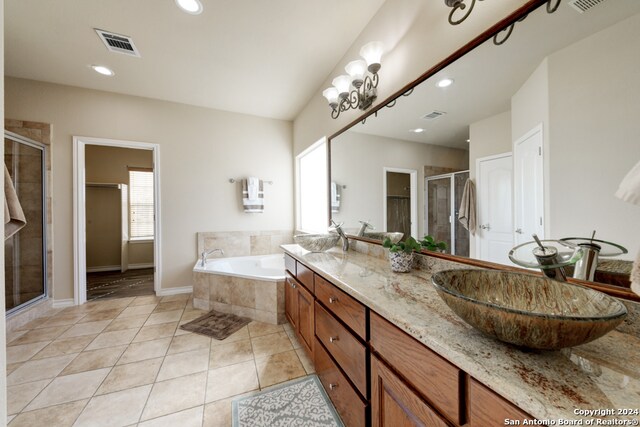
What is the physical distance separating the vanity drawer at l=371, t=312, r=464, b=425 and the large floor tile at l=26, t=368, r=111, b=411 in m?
1.95

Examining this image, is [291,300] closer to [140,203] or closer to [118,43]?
[118,43]

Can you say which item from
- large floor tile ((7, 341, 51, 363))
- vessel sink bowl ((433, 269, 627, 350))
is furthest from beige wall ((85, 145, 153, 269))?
vessel sink bowl ((433, 269, 627, 350))

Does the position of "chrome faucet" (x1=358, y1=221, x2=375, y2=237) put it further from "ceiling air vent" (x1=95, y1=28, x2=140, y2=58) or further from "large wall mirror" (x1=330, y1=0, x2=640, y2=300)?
"ceiling air vent" (x1=95, y1=28, x2=140, y2=58)

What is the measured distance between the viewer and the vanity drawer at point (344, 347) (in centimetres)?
102

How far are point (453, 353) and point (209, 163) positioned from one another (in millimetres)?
3589

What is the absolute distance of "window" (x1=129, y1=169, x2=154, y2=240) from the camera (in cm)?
470

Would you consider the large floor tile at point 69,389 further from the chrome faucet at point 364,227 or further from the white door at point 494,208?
the white door at point 494,208

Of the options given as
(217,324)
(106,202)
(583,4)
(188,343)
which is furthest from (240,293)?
(106,202)

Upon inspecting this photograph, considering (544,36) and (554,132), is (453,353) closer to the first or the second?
(554,132)

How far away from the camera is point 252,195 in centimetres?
352

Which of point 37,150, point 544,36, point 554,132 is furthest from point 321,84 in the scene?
point 37,150

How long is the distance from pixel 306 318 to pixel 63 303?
3193 mm

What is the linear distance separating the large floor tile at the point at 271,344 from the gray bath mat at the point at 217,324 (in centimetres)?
33

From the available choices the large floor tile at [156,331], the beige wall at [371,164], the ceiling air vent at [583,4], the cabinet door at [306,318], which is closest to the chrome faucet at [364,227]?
the beige wall at [371,164]
